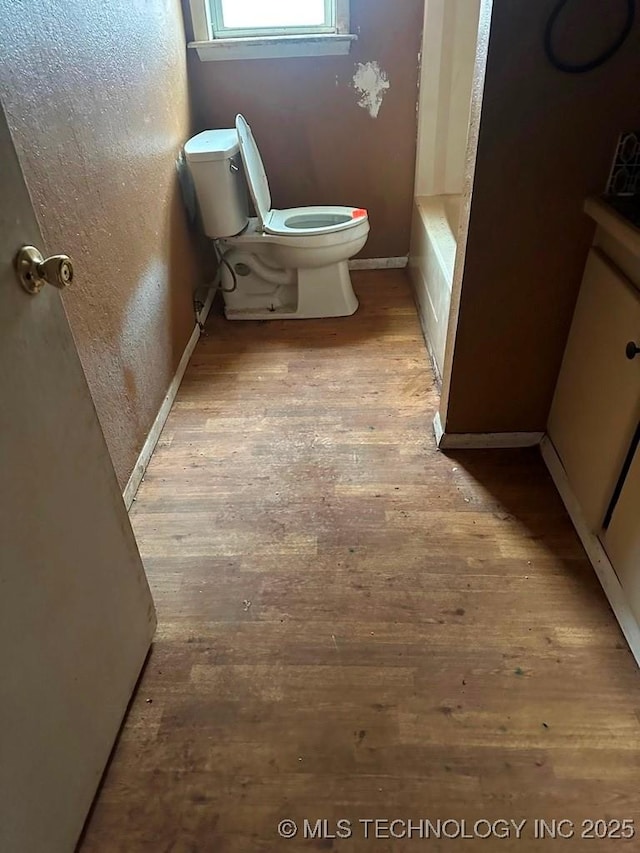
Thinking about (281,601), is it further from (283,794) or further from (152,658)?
(283,794)

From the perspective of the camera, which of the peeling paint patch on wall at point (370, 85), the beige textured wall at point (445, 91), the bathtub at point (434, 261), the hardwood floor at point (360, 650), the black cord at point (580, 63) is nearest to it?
the hardwood floor at point (360, 650)

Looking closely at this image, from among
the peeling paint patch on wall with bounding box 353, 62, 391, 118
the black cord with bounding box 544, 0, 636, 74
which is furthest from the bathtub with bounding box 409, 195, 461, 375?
the black cord with bounding box 544, 0, 636, 74

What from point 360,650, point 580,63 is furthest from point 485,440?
point 580,63

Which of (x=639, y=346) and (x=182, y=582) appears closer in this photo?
(x=639, y=346)

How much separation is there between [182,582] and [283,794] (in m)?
0.61

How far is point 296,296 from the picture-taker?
2867mm

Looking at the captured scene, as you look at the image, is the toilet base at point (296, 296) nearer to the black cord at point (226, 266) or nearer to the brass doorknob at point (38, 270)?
the black cord at point (226, 266)

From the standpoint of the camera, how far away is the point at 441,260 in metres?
2.38

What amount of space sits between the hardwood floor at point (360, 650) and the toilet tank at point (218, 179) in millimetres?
917

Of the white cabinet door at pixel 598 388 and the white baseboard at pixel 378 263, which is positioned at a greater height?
the white cabinet door at pixel 598 388

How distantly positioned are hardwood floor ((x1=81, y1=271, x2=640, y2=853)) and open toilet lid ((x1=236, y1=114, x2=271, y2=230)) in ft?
3.31

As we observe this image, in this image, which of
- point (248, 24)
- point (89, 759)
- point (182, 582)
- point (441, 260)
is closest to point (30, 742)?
point (89, 759)

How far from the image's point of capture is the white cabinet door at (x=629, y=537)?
1378 mm

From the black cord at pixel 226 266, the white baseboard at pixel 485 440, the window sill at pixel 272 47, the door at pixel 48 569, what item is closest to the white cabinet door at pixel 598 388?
the white baseboard at pixel 485 440
